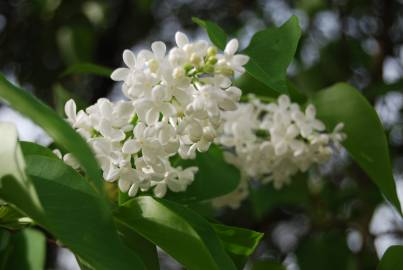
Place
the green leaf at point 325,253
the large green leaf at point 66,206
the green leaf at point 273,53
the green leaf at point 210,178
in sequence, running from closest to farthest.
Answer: the large green leaf at point 66,206 → the green leaf at point 273,53 → the green leaf at point 210,178 → the green leaf at point 325,253

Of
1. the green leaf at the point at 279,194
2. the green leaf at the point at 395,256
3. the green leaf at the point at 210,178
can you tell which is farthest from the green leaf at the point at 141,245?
the green leaf at the point at 279,194

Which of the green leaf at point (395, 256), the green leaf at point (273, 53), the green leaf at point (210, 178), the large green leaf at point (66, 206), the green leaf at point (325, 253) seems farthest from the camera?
the green leaf at point (325, 253)

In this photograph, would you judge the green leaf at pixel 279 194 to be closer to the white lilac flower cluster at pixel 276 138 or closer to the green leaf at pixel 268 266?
the white lilac flower cluster at pixel 276 138

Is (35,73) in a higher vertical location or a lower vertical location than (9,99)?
lower

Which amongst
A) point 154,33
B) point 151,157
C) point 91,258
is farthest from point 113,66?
point 91,258

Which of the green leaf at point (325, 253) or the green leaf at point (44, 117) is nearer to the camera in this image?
the green leaf at point (44, 117)

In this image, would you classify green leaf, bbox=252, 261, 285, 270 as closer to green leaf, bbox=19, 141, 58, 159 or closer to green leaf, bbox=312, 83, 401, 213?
green leaf, bbox=312, 83, 401, 213

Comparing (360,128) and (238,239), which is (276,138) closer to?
(360,128)

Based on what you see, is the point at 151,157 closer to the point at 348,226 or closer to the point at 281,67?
the point at 281,67
